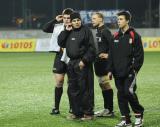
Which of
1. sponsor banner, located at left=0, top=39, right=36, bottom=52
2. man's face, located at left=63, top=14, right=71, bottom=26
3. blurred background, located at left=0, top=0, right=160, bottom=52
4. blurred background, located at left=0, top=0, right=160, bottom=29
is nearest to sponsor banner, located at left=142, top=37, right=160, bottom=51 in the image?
blurred background, located at left=0, top=0, right=160, bottom=52

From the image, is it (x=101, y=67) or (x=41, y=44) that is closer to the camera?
(x=101, y=67)

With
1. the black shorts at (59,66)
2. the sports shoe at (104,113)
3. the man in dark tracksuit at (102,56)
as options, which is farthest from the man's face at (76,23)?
the sports shoe at (104,113)

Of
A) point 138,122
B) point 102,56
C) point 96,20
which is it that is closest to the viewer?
point 138,122

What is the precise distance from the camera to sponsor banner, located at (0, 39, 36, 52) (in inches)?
1375

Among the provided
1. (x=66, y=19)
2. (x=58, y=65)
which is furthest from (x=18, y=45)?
(x=66, y=19)

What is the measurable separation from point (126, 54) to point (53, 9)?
32.4 m

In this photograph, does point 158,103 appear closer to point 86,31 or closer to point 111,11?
point 86,31

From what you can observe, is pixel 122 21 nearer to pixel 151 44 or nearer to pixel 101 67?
pixel 101 67

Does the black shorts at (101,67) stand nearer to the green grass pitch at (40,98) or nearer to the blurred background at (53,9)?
the green grass pitch at (40,98)

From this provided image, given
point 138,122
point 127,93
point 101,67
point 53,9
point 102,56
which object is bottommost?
point 53,9

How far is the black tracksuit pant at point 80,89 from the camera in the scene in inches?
438

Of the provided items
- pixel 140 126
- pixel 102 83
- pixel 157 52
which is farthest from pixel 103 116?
pixel 157 52

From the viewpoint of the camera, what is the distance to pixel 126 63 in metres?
10.2

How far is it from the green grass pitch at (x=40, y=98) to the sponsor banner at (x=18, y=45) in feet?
36.5
